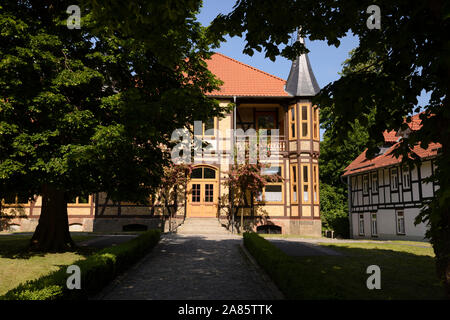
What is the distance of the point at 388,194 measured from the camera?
80.8 ft

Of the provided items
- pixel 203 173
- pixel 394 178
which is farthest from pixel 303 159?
pixel 203 173

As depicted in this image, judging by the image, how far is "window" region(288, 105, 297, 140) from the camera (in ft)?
78.6

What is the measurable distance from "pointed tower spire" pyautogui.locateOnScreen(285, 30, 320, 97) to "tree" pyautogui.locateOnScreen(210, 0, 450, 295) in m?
16.8

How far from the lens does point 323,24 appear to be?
705 centimetres

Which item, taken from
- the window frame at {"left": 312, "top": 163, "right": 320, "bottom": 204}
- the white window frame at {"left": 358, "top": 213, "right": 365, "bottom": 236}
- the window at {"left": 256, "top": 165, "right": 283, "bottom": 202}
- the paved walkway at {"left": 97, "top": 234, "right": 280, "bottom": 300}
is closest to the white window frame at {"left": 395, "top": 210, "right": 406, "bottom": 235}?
the white window frame at {"left": 358, "top": 213, "right": 365, "bottom": 236}

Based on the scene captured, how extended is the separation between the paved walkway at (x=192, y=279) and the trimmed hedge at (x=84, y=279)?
26cm

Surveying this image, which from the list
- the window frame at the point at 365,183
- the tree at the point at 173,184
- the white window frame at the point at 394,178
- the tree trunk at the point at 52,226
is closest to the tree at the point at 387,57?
the tree trunk at the point at 52,226

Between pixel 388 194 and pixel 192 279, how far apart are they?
2042 cm

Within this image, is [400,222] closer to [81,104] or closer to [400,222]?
[400,222]

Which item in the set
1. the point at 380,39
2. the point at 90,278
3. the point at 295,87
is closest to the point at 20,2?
the point at 90,278

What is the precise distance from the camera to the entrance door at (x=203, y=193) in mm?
23938

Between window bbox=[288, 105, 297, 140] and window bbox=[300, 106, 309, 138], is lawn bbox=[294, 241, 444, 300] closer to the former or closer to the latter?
window bbox=[300, 106, 309, 138]

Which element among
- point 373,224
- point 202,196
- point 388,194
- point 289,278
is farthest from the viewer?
point 373,224

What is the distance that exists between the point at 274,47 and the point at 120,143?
15.9 feet
